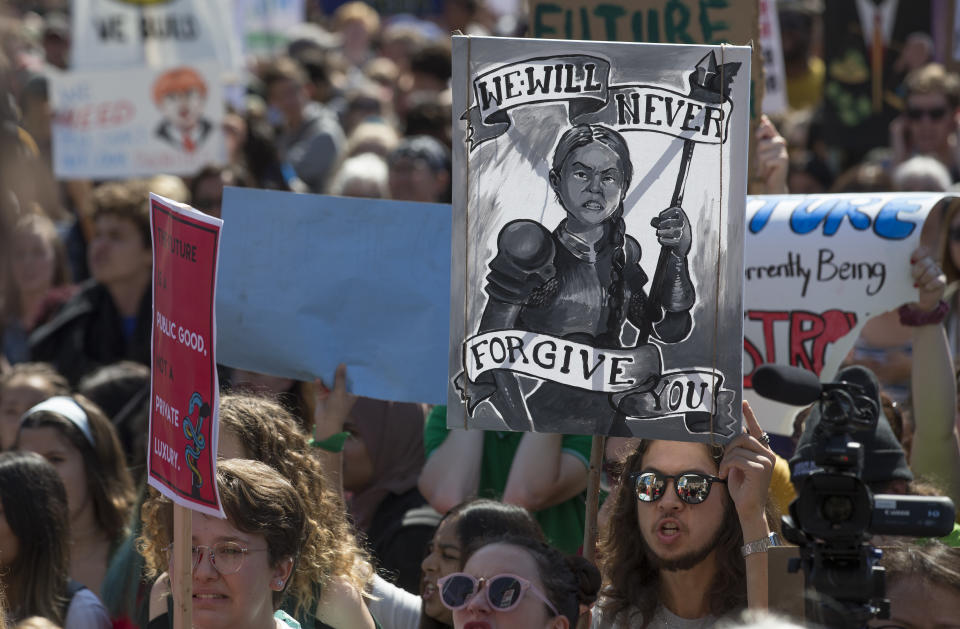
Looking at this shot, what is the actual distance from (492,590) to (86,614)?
133 cm

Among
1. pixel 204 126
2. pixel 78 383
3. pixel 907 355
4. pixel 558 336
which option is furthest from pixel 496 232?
pixel 204 126

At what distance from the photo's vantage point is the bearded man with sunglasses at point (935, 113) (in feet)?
25.1

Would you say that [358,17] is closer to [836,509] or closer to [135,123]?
[135,123]

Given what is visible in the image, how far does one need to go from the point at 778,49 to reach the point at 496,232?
481 centimetres

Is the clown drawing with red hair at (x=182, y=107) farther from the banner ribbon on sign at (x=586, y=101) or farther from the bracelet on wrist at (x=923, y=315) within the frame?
the banner ribbon on sign at (x=586, y=101)

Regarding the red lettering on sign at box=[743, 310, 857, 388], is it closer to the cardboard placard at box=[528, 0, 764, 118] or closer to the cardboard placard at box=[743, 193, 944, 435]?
the cardboard placard at box=[743, 193, 944, 435]

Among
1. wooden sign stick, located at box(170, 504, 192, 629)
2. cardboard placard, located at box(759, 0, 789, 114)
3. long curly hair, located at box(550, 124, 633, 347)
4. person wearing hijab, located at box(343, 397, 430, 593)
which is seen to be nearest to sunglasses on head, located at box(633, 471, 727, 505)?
long curly hair, located at box(550, 124, 633, 347)

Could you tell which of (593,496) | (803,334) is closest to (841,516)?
(593,496)

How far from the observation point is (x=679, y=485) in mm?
3422

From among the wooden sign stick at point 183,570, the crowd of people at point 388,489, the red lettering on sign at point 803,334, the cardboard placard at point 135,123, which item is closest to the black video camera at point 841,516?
the crowd of people at point 388,489

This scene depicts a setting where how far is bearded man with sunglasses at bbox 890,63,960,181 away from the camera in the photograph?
7645mm

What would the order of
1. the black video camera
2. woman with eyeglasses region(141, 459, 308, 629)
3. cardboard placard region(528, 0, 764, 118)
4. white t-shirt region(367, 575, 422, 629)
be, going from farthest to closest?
cardboard placard region(528, 0, 764, 118), white t-shirt region(367, 575, 422, 629), woman with eyeglasses region(141, 459, 308, 629), the black video camera

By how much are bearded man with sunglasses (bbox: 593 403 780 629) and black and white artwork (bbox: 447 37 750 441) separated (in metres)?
0.21

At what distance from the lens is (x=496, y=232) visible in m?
3.31
